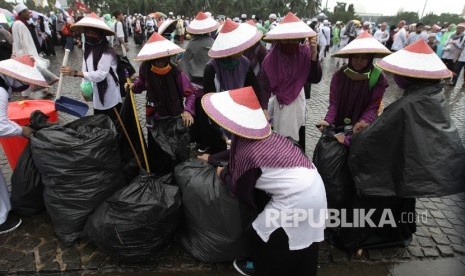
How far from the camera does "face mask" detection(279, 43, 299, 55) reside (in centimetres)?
308

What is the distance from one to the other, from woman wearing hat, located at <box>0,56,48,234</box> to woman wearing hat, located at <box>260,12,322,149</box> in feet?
6.71

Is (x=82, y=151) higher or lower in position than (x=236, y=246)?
higher

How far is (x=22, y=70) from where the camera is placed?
8.39ft

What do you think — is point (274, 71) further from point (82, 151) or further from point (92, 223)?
point (92, 223)

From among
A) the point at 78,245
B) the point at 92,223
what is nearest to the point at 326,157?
the point at 92,223

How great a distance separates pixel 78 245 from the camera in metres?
2.70

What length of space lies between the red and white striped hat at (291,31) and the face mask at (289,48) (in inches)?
5.9

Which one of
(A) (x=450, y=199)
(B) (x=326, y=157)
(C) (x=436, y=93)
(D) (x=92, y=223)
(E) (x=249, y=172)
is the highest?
(C) (x=436, y=93)

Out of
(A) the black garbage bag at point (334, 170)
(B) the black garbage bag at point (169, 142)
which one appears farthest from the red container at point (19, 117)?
(A) the black garbage bag at point (334, 170)

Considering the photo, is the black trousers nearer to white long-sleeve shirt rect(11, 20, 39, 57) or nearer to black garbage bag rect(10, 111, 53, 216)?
black garbage bag rect(10, 111, 53, 216)

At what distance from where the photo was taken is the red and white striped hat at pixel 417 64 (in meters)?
2.13

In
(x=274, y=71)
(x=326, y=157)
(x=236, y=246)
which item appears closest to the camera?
(x=236, y=246)

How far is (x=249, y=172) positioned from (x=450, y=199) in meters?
3.00

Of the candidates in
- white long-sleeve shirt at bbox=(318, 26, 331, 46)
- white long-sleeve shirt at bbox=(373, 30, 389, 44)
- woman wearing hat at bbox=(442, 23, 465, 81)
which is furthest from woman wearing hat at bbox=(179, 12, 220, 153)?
white long-sleeve shirt at bbox=(373, 30, 389, 44)
